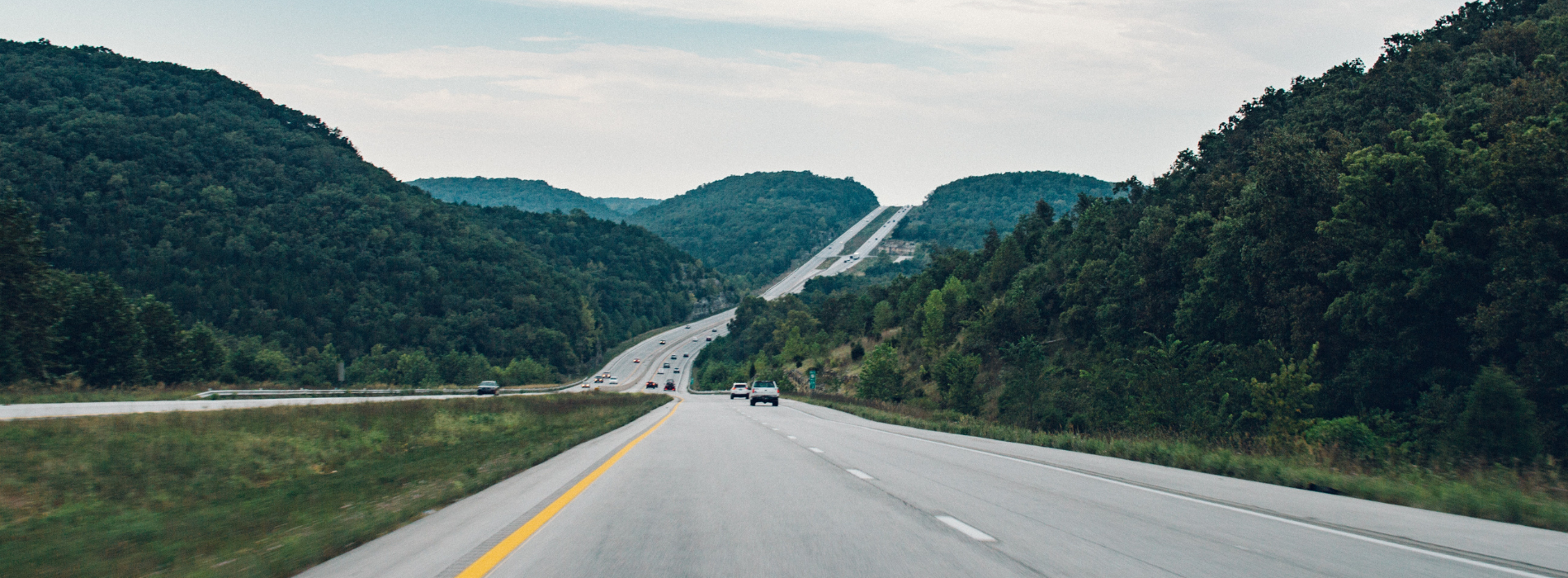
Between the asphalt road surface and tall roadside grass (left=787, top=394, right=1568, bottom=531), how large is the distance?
452 millimetres

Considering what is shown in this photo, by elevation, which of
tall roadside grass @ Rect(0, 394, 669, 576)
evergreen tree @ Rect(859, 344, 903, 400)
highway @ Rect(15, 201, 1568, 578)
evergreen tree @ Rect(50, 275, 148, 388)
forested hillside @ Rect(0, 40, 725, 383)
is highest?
forested hillside @ Rect(0, 40, 725, 383)

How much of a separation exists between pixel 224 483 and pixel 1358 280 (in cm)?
4420

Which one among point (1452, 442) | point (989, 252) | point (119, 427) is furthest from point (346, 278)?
point (1452, 442)

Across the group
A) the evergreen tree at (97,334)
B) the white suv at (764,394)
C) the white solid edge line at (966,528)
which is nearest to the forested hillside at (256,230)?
the evergreen tree at (97,334)

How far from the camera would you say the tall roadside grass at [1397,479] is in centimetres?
909

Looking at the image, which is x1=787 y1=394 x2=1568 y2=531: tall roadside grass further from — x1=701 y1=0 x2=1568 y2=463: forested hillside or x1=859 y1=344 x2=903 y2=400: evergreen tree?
x1=859 y1=344 x2=903 y2=400: evergreen tree

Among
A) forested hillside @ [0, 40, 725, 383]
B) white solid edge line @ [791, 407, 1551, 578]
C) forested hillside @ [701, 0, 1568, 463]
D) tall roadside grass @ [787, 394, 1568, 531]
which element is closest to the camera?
white solid edge line @ [791, 407, 1551, 578]

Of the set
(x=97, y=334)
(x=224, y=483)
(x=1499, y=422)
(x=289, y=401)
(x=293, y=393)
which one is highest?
(x=97, y=334)

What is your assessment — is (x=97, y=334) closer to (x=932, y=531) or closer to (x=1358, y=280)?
(x=932, y=531)

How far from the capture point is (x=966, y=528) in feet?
26.1

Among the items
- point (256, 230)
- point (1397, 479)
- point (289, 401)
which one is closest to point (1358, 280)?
point (1397, 479)

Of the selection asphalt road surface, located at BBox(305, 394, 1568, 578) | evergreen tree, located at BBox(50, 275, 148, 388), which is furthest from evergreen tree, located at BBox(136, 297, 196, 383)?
asphalt road surface, located at BBox(305, 394, 1568, 578)

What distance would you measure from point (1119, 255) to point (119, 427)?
6606 centimetres

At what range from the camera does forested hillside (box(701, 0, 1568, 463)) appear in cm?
3409
